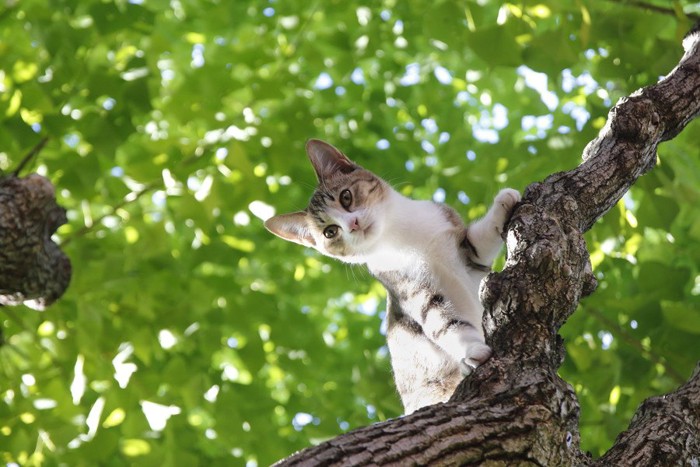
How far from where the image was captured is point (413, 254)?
3.05 metres

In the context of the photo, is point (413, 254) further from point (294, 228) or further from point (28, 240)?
point (28, 240)

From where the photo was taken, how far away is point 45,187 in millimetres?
2816

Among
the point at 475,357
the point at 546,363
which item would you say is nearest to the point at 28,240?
the point at 475,357

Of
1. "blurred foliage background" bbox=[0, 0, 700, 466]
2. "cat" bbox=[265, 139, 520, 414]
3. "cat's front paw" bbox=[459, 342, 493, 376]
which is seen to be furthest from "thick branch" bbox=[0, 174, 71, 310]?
"cat's front paw" bbox=[459, 342, 493, 376]

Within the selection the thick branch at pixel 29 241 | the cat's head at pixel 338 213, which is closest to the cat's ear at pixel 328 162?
the cat's head at pixel 338 213

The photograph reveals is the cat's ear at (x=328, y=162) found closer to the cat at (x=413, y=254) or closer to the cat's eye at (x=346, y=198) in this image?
the cat at (x=413, y=254)

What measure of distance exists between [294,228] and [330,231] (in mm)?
220

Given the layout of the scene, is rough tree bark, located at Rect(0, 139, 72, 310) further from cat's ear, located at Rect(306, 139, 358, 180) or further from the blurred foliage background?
cat's ear, located at Rect(306, 139, 358, 180)

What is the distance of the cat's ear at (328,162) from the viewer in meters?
3.79

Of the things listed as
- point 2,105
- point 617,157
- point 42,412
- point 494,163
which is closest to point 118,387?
point 42,412

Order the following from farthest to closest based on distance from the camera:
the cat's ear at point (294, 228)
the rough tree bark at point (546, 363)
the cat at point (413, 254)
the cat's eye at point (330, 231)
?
the cat's ear at point (294, 228), the cat's eye at point (330, 231), the cat at point (413, 254), the rough tree bark at point (546, 363)

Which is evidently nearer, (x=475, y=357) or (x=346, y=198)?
(x=475, y=357)

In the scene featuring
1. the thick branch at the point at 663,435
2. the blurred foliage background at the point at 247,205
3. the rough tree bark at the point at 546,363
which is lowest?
the blurred foliage background at the point at 247,205

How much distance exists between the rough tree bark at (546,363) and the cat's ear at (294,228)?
5.62 feet
